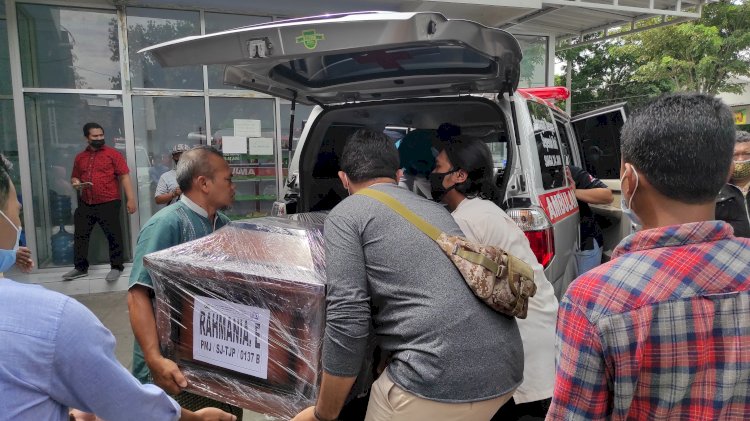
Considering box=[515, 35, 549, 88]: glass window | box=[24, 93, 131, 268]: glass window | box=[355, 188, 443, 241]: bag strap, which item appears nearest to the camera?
box=[355, 188, 443, 241]: bag strap

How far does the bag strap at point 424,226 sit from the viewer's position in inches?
60.9

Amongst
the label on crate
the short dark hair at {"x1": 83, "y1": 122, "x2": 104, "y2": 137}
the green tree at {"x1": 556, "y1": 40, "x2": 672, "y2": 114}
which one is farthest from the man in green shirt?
the green tree at {"x1": 556, "y1": 40, "x2": 672, "y2": 114}

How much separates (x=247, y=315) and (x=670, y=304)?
120cm

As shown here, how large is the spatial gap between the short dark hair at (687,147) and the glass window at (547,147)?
1.86 meters

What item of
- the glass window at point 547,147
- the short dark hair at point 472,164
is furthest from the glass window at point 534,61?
the short dark hair at point 472,164

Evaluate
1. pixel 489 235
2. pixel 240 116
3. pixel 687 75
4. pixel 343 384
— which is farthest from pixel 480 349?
pixel 687 75

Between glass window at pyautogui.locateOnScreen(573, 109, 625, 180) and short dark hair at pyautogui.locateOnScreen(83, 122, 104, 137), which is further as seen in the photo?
short dark hair at pyautogui.locateOnScreen(83, 122, 104, 137)

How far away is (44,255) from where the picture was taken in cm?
616

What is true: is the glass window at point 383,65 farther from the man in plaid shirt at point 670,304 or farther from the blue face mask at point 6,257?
the blue face mask at point 6,257

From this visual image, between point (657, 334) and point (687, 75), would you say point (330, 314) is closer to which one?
point (657, 334)

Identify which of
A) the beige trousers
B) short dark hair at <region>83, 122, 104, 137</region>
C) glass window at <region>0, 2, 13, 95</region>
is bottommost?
the beige trousers

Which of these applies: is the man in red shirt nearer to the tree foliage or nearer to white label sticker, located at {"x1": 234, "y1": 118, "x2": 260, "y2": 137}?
white label sticker, located at {"x1": 234, "y1": 118, "x2": 260, "y2": 137}

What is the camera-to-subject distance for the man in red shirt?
5.82 metres

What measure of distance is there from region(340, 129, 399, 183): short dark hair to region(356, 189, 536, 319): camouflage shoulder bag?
20 centimetres
